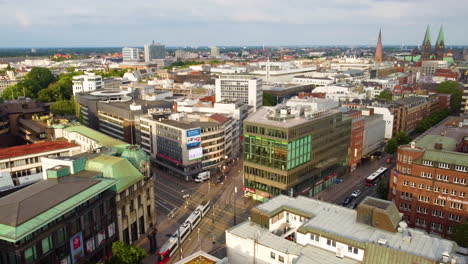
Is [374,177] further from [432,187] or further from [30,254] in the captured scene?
[30,254]

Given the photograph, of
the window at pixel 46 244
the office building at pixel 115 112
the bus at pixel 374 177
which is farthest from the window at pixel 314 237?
the office building at pixel 115 112

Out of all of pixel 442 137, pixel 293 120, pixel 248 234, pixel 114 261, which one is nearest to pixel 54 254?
pixel 114 261

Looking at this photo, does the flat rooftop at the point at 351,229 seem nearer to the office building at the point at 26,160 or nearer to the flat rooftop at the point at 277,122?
the flat rooftop at the point at 277,122

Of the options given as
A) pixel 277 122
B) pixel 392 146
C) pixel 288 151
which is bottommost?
pixel 392 146

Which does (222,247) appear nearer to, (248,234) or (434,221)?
(248,234)

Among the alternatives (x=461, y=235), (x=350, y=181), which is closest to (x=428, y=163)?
(x=461, y=235)

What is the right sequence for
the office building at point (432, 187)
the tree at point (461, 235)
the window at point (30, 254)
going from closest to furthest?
1. the window at point (30, 254)
2. the tree at point (461, 235)
3. the office building at point (432, 187)
